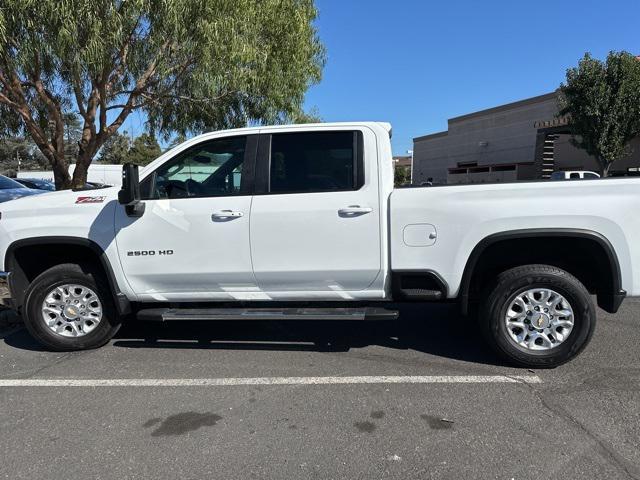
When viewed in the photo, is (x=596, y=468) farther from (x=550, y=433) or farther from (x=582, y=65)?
(x=582, y=65)

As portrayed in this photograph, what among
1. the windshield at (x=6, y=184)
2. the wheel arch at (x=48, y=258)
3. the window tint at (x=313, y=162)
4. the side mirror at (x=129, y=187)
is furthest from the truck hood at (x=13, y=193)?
the window tint at (x=313, y=162)

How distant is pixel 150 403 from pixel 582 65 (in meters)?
23.8

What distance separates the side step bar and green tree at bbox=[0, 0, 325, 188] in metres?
4.02

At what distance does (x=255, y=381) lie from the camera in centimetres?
412

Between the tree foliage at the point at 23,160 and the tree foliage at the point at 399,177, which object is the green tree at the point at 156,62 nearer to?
the tree foliage at the point at 399,177

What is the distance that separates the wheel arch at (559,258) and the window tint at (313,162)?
1247 mm

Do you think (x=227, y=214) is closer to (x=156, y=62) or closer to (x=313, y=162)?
(x=313, y=162)

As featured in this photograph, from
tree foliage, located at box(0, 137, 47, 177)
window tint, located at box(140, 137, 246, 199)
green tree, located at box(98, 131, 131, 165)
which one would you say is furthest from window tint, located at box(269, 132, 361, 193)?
tree foliage, located at box(0, 137, 47, 177)

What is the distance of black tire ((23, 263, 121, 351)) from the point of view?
4668 mm

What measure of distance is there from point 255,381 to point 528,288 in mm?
2364

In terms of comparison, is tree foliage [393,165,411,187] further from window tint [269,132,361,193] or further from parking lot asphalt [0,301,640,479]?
parking lot asphalt [0,301,640,479]

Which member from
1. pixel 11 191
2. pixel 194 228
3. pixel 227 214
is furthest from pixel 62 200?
pixel 11 191

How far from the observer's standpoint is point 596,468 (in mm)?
2848

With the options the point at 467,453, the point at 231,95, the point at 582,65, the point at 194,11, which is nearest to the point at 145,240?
the point at 467,453
